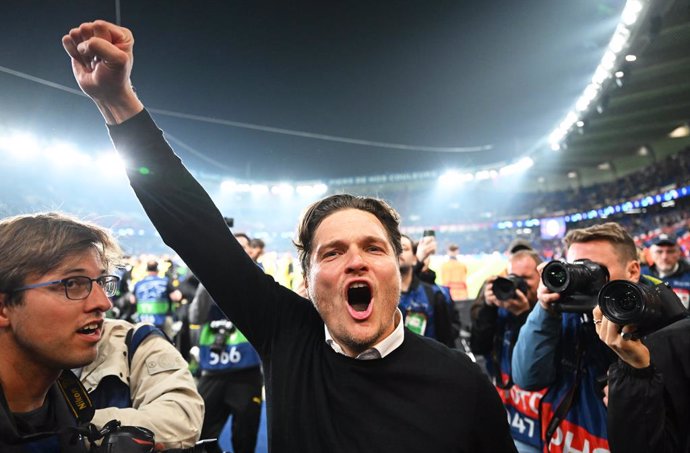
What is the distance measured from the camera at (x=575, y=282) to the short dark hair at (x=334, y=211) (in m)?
0.85

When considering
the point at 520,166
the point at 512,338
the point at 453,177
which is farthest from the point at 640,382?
the point at 453,177

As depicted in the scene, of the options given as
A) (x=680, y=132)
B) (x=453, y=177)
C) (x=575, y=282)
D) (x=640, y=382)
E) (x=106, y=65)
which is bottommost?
(x=640, y=382)

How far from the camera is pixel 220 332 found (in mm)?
4129

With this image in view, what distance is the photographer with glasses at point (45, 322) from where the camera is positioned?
1401 mm

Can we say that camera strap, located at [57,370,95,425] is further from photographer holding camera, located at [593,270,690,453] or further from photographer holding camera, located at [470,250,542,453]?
photographer holding camera, located at [470,250,542,453]

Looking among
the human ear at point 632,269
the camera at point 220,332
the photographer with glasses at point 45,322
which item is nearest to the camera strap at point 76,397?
the photographer with glasses at point 45,322

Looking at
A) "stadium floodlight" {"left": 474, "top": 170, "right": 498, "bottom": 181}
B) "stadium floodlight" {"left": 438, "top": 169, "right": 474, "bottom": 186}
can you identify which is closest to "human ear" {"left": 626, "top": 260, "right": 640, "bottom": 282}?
"stadium floodlight" {"left": 474, "top": 170, "right": 498, "bottom": 181}

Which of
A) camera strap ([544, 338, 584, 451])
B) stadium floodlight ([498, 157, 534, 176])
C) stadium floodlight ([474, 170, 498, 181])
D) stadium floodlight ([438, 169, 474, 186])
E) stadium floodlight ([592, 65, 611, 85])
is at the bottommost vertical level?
camera strap ([544, 338, 584, 451])

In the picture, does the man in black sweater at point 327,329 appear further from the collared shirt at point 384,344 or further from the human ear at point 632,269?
the human ear at point 632,269

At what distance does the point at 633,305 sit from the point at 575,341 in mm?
751

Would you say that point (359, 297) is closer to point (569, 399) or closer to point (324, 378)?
point (324, 378)

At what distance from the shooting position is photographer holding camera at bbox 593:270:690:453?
1539 millimetres

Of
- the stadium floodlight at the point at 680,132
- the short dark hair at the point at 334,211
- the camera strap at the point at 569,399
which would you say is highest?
the stadium floodlight at the point at 680,132

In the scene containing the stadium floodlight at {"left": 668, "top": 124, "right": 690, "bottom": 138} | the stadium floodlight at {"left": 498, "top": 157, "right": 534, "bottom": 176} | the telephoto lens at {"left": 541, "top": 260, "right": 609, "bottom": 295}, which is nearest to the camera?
the telephoto lens at {"left": 541, "top": 260, "right": 609, "bottom": 295}
